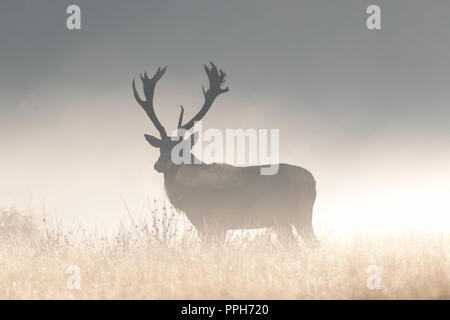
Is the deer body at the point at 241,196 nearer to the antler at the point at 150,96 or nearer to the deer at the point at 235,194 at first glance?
the deer at the point at 235,194

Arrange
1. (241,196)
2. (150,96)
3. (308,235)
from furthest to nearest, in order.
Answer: (150,96)
(241,196)
(308,235)

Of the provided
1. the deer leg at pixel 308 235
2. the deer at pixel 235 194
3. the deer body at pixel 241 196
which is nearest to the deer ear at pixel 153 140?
the deer at pixel 235 194

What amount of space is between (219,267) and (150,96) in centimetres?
467

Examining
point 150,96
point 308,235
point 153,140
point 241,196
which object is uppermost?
point 150,96

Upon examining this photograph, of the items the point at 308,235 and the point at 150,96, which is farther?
the point at 150,96

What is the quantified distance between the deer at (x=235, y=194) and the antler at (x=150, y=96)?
0.08 feet

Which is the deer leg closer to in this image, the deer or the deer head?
the deer

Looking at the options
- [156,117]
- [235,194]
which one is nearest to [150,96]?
[156,117]

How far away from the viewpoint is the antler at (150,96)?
10.1 metres

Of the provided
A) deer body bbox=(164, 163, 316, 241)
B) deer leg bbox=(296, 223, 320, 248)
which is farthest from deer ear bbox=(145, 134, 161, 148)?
deer leg bbox=(296, 223, 320, 248)

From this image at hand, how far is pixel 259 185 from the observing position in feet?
32.4

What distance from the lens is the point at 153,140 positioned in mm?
9617

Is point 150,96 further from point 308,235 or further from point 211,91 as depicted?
point 308,235
